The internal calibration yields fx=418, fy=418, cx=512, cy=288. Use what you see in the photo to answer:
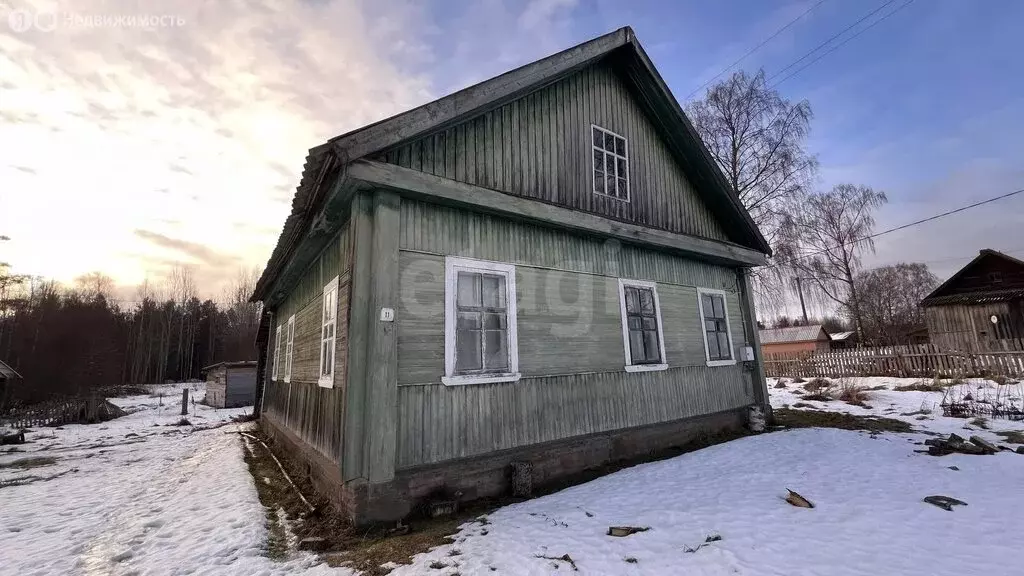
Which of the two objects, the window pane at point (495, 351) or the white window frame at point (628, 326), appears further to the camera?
the white window frame at point (628, 326)

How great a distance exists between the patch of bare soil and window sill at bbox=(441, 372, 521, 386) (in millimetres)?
7368

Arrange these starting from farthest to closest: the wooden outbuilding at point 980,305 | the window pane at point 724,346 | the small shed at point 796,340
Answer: the small shed at point 796,340 → the wooden outbuilding at point 980,305 → the window pane at point 724,346

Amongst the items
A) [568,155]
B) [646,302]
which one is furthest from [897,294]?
[568,155]

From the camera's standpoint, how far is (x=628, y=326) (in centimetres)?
741

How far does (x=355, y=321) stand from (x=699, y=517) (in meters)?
4.27

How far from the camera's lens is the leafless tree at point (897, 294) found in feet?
120

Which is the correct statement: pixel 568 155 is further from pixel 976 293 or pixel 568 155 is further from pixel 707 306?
pixel 976 293

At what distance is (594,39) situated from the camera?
7.25 metres

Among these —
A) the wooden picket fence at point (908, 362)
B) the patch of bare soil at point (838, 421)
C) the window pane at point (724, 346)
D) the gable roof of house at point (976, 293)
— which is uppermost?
the gable roof of house at point (976, 293)

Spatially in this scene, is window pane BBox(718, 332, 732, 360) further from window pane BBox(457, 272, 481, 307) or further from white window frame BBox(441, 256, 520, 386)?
window pane BBox(457, 272, 481, 307)

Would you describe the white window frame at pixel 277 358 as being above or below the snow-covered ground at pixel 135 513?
above

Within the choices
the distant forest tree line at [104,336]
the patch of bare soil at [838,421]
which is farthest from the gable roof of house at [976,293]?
the distant forest tree line at [104,336]

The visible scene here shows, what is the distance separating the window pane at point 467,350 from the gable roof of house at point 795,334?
129ft

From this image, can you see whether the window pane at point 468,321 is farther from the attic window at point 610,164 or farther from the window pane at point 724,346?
the window pane at point 724,346
